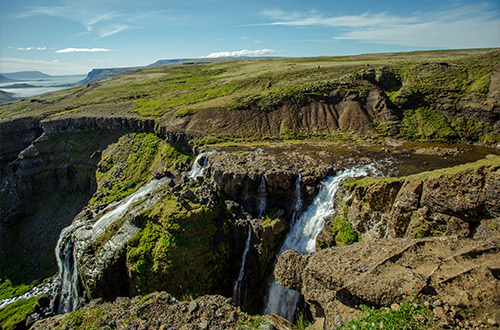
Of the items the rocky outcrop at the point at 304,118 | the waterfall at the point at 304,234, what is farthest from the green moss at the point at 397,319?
the rocky outcrop at the point at 304,118

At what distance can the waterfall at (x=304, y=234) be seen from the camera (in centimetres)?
2005

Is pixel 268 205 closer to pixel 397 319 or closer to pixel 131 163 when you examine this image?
pixel 397 319

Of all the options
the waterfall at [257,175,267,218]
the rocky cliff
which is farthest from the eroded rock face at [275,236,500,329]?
the waterfall at [257,175,267,218]

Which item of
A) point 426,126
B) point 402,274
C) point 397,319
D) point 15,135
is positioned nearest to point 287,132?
point 426,126

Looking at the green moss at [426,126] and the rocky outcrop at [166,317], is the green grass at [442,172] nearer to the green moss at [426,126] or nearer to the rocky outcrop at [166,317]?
the rocky outcrop at [166,317]

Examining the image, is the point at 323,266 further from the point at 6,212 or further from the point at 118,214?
the point at 6,212

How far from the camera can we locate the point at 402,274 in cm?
991

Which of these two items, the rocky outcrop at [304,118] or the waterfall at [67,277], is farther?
the rocky outcrop at [304,118]

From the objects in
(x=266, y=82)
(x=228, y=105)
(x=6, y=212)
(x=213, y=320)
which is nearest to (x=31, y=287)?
(x=6, y=212)

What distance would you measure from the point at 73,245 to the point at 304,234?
25.6 meters

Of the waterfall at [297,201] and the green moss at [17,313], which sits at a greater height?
the waterfall at [297,201]

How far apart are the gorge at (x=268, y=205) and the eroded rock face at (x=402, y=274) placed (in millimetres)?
60

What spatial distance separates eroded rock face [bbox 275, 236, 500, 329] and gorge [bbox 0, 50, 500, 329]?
0.06 m

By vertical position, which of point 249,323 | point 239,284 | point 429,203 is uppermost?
point 429,203
